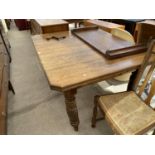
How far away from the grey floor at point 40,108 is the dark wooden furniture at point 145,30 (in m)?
1.59

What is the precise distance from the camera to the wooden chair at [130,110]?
3.45ft

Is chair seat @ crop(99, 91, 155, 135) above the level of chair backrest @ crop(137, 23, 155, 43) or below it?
below

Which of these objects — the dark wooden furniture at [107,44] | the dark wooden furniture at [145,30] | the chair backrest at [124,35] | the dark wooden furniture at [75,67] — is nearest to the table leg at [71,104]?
the dark wooden furniture at [75,67]

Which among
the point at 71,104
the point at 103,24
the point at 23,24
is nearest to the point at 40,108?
the point at 71,104

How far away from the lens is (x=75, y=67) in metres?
1.15

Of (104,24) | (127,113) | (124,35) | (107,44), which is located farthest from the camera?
(104,24)

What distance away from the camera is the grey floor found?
1552 mm

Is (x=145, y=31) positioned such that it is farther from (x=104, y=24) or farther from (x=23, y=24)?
(x=23, y=24)

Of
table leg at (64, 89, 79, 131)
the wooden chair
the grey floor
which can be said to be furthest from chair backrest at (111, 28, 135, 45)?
table leg at (64, 89, 79, 131)

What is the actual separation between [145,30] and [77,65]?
224cm

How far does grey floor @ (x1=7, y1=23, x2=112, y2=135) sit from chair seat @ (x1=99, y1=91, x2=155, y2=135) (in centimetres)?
43

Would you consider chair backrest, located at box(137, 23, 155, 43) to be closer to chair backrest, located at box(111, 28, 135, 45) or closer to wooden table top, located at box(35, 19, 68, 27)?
chair backrest, located at box(111, 28, 135, 45)

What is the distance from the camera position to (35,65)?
284 cm

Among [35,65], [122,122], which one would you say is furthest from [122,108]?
[35,65]
